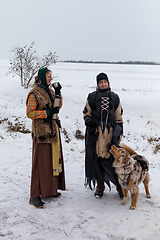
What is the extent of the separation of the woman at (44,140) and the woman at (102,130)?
0.58m

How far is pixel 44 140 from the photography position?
3391mm

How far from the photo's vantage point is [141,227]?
2.96m

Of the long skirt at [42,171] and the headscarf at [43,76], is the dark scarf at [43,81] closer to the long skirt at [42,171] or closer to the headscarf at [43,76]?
the headscarf at [43,76]

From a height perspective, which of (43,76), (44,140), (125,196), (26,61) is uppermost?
(26,61)

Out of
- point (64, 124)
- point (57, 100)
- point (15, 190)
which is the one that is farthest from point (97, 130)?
point (64, 124)

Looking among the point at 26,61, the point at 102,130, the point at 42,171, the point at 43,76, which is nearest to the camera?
the point at 43,76

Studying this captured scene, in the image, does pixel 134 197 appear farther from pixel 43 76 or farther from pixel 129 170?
pixel 43 76

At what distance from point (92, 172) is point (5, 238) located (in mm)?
1686

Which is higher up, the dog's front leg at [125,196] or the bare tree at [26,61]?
the bare tree at [26,61]

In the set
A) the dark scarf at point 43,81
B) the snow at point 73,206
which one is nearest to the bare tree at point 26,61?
the snow at point 73,206

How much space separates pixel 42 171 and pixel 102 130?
1206 mm

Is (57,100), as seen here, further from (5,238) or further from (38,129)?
(5,238)

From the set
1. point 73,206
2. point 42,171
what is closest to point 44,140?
point 42,171

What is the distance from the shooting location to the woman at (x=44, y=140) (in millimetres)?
3348
